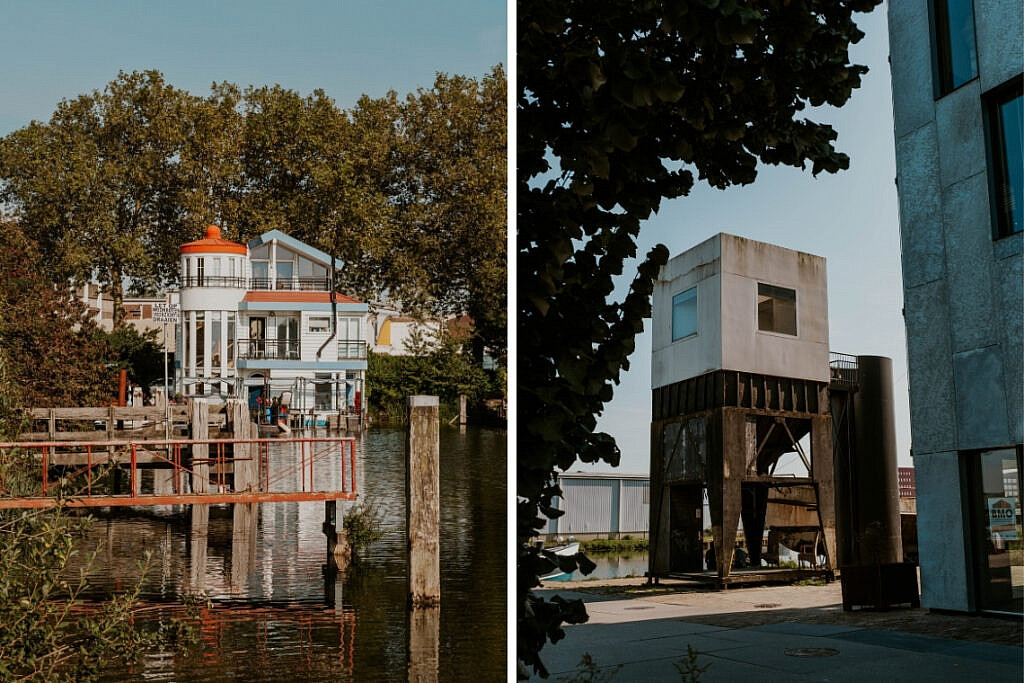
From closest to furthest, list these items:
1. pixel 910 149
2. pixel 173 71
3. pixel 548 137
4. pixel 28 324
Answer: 1. pixel 548 137
2. pixel 910 149
3. pixel 28 324
4. pixel 173 71

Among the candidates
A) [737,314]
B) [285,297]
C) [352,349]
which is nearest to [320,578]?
[352,349]

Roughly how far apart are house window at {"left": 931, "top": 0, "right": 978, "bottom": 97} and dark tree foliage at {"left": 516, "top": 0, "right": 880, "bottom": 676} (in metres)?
0.51

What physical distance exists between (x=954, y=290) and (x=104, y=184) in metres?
4.93

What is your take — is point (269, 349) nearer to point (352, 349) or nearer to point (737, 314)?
point (352, 349)

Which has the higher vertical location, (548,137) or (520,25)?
(520,25)

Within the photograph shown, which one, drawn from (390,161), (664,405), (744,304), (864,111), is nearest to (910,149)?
(864,111)

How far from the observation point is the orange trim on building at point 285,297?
5891mm

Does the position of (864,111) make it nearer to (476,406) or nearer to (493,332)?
(476,406)

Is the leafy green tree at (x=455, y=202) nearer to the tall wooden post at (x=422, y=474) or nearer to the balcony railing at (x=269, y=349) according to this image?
the balcony railing at (x=269, y=349)

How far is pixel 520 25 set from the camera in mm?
2172

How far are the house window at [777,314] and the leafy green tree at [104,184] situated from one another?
3672 mm

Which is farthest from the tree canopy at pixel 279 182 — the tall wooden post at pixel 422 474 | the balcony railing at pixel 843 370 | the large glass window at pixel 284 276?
the balcony railing at pixel 843 370

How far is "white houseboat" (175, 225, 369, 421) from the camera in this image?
18.2 feet

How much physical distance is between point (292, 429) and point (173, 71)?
2785mm
